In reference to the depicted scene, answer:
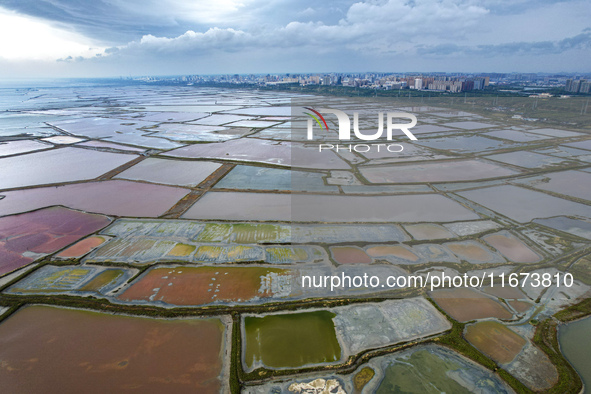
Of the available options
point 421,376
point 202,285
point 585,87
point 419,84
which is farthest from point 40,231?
point 419,84

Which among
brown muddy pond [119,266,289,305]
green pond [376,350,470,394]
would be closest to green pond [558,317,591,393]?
green pond [376,350,470,394]

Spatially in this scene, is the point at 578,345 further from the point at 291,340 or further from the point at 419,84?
the point at 419,84

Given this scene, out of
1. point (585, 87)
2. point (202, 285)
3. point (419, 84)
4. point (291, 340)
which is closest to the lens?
point (291, 340)

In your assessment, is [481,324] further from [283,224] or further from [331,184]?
[331,184]

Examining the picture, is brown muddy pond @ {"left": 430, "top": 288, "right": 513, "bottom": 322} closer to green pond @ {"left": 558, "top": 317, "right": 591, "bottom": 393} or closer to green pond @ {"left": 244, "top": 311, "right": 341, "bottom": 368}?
green pond @ {"left": 558, "top": 317, "right": 591, "bottom": 393}

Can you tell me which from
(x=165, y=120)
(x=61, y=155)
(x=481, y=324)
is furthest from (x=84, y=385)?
(x=165, y=120)

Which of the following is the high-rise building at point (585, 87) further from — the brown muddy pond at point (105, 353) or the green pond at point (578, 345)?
the brown muddy pond at point (105, 353)
